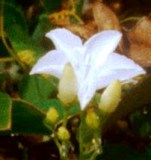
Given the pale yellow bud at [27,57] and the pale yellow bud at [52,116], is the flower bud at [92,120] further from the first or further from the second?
the pale yellow bud at [27,57]

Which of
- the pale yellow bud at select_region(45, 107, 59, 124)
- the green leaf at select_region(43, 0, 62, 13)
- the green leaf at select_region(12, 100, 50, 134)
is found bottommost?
the green leaf at select_region(12, 100, 50, 134)

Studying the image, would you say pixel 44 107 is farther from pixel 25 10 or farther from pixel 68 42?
pixel 25 10

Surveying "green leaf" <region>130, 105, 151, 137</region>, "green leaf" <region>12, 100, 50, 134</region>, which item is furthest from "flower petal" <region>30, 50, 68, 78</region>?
"green leaf" <region>130, 105, 151, 137</region>

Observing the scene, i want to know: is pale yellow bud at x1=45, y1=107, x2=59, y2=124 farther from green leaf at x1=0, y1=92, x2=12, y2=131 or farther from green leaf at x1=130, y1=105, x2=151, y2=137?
green leaf at x1=130, y1=105, x2=151, y2=137

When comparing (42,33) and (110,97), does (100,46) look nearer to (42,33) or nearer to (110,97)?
(110,97)

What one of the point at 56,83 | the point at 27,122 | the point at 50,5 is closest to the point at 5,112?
the point at 27,122

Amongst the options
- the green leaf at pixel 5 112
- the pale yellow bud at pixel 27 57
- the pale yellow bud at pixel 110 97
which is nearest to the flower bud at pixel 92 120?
the pale yellow bud at pixel 110 97

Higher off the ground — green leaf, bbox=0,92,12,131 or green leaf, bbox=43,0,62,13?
green leaf, bbox=43,0,62,13
